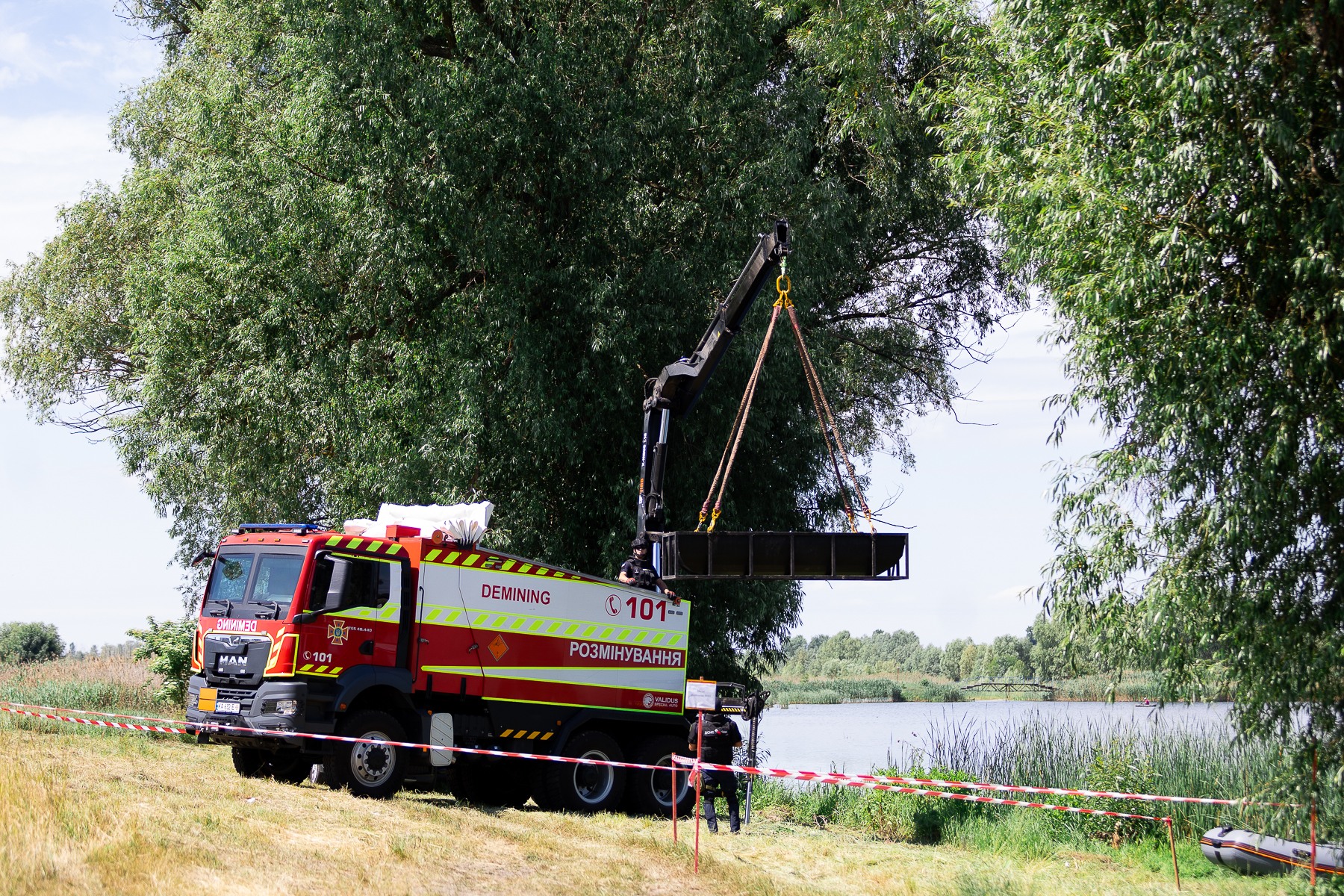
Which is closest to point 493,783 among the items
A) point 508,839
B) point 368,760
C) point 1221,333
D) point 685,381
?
point 368,760

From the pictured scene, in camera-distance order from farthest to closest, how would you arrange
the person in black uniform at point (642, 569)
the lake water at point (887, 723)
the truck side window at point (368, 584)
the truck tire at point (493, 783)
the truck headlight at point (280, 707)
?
the lake water at point (887, 723) → the person in black uniform at point (642, 569) → the truck tire at point (493, 783) → the truck side window at point (368, 584) → the truck headlight at point (280, 707)

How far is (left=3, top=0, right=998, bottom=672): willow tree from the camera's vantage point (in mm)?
18766

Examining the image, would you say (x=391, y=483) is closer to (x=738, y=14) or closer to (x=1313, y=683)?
(x=738, y=14)

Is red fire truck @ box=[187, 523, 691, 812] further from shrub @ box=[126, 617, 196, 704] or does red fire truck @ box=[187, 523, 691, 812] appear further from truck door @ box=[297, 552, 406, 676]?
shrub @ box=[126, 617, 196, 704]

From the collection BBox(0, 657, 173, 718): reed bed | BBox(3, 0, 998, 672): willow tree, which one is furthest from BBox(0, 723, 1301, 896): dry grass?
BBox(0, 657, 173, 718): reed bed

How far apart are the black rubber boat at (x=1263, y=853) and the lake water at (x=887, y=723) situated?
1173 mm

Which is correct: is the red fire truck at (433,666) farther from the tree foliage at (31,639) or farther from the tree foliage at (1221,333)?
the tree foliage at (31,639)

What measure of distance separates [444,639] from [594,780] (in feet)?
8.85

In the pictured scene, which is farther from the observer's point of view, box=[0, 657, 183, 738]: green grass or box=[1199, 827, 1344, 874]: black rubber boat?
box=[0, 657, 183, 738]: green grass

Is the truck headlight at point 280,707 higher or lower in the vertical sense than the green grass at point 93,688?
higher

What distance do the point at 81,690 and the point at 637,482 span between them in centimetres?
1193

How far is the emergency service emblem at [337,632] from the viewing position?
42.0ft

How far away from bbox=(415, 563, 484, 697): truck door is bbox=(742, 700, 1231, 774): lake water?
22.8 feet

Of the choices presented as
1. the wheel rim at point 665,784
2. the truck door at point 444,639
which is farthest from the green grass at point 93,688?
the wheel rim at point 665,784
